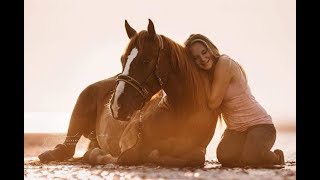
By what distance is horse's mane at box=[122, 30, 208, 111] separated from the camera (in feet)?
12.0

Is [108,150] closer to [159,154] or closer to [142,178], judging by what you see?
[159,154]

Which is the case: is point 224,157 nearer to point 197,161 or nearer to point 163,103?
point 197,161

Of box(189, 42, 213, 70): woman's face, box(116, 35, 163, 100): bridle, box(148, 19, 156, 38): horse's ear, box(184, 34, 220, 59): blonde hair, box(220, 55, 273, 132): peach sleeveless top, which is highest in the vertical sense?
Result: box(148, 19, 156, 38): horse's ear

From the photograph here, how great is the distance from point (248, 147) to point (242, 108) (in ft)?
1.01

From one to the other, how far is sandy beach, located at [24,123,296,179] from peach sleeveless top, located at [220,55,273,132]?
202 millimetres

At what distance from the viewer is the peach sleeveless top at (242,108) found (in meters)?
3.69

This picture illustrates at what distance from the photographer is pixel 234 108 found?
3721mm

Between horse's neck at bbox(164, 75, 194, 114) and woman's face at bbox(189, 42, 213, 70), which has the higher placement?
woman's face at bbox(189, 42, 213, 70)

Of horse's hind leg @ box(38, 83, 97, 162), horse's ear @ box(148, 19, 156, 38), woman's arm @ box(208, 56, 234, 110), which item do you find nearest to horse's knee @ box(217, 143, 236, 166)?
woman's arm @ box(208, 56, 234, 110)

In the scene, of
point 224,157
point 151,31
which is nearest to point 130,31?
point 151,31

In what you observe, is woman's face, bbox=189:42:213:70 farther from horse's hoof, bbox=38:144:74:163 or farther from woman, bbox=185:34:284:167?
horse's hoof, bbox=38:144:74:163
